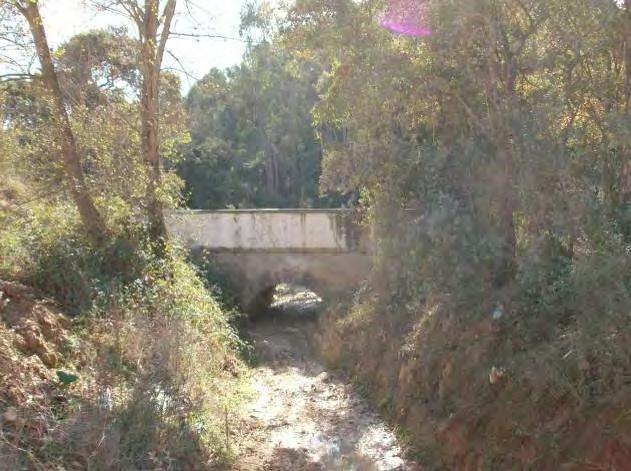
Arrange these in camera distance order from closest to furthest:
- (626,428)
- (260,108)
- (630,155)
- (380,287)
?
(626,428)
(630,155)
(380,287)
(260,108)

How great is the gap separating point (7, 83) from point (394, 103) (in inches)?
259

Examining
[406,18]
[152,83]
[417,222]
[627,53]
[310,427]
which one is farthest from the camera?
[152,83]

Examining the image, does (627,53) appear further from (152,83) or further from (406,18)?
(152,83)

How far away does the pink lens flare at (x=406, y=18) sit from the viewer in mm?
8328

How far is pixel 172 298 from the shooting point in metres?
10.6

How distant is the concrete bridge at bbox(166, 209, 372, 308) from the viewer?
50.0 ft

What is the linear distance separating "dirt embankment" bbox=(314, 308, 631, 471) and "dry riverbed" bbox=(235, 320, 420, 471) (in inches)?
15.2

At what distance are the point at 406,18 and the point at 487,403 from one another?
531 centimetres

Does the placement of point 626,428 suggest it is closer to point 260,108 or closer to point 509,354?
point 509,354

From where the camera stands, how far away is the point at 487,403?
6883 millimetres

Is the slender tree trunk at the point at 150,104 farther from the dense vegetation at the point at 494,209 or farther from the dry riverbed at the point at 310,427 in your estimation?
the dry riverbed at the point at 310,427

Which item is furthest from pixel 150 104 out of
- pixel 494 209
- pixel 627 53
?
pixel 627 53

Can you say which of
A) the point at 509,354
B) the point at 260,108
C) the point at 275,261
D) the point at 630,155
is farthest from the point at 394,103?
the point at 260,108

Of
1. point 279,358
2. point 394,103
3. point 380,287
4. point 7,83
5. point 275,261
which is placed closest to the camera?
point 394,103
